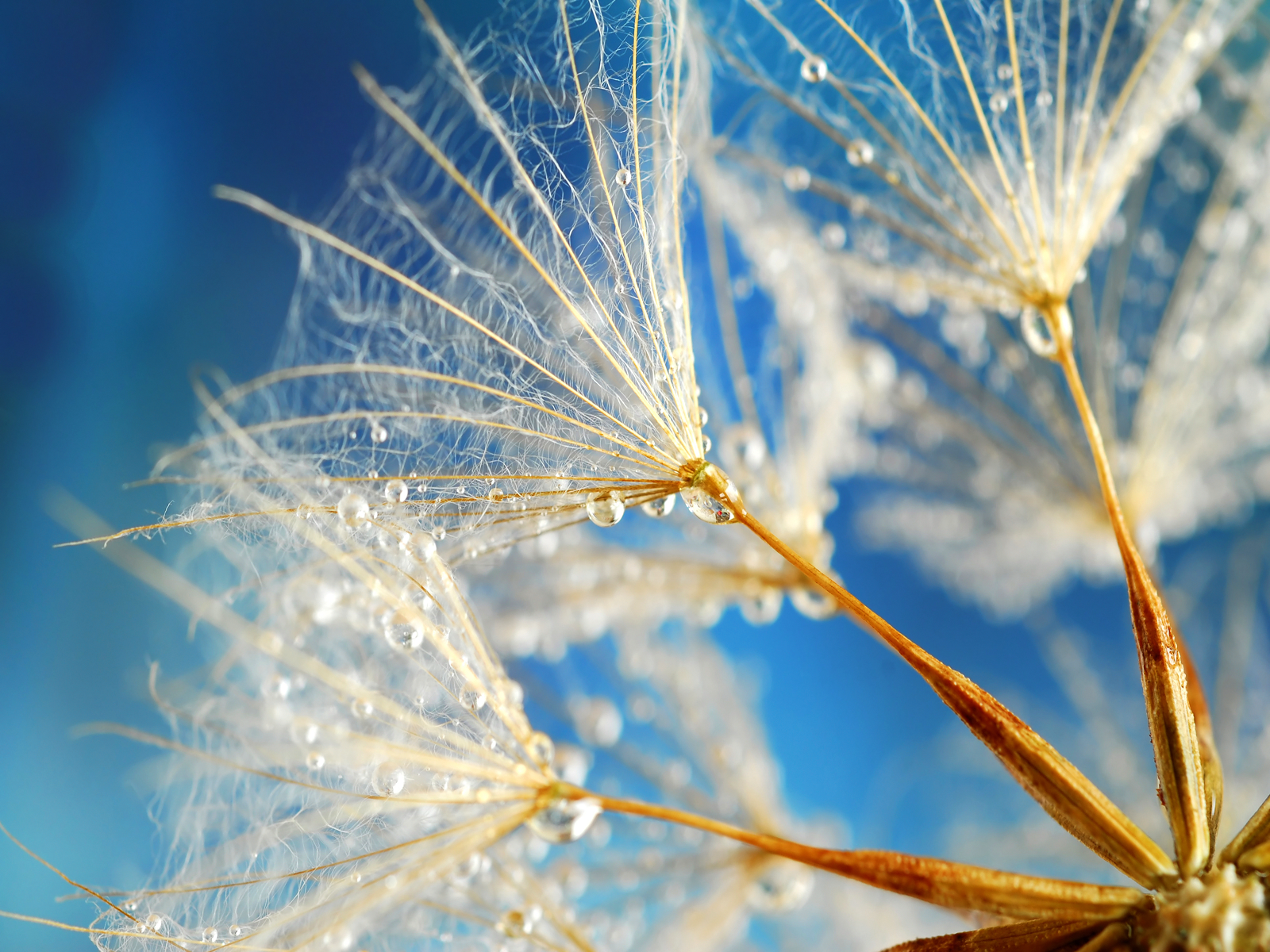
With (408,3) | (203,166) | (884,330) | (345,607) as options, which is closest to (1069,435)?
(884,330)

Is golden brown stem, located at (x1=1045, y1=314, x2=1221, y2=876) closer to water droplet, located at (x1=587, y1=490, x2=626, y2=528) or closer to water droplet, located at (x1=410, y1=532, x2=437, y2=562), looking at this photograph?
water droplet, located at (x1=587, y1=490, x2=626, y2=528)

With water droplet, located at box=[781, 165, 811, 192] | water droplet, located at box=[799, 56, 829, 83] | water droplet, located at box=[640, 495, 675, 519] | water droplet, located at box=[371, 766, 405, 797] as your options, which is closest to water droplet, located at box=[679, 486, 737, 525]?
water droplet, located at box=[640, 495, 675, 519]

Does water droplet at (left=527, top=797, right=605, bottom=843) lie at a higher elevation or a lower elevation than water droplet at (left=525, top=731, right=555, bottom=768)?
lower

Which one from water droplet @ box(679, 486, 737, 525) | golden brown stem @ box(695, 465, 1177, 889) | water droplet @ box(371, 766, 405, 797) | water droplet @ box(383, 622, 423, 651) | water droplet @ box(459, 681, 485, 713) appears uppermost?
water droplet @ box(679, 486, 737, 525)

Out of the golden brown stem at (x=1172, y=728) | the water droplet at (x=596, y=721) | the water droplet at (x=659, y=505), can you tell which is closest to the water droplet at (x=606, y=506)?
the water droplet at (x=659, y=505)

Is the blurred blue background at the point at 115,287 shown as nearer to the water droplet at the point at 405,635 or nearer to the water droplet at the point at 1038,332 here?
the water droplet at the point at 405,635

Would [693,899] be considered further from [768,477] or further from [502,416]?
[502,416]
